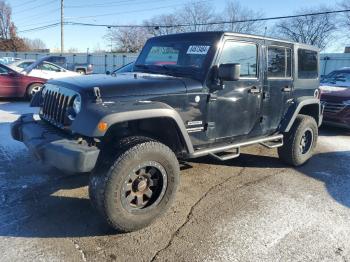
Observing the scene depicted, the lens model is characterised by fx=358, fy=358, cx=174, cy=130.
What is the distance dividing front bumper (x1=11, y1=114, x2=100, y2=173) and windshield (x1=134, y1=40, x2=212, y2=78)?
151 centimetres

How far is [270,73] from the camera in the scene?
190 inches

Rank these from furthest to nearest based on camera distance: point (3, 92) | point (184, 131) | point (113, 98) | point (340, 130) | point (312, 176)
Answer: point (3, 92) < point (340, 130) < point (312, 176) < point (184, 131) < point (113, 98)

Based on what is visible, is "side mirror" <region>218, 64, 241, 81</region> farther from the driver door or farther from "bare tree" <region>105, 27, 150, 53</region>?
"bare tree" <region>105, 27, 150, 53</region>

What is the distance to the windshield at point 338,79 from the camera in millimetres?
9422

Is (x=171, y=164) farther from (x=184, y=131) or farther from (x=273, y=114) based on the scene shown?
(x=273, y=114)

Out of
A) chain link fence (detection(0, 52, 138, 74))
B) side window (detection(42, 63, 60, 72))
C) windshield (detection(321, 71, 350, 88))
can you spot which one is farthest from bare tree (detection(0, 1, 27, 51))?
windshield (detection(321, 71, 350, 88))

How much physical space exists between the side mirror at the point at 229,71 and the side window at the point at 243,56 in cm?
26

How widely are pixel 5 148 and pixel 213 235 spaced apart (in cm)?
399

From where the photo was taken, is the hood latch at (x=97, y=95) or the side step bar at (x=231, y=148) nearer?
the hood latch at (x=97, y=95)

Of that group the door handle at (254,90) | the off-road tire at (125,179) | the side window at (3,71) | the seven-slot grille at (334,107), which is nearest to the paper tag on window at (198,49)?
the door handle at (254,90)

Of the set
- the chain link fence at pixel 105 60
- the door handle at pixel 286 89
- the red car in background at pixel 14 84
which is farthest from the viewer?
the chain link fence at pixel 105 60

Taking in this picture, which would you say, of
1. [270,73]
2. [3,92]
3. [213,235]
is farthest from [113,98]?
[3,92]

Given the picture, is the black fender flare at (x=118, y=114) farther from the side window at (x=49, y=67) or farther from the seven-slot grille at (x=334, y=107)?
the side window at (x=49, y=67)

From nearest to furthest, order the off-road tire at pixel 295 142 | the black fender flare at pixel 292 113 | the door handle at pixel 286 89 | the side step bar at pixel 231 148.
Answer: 1. the side step bar at pixel 231 148
2. the door handle at pixel 286 89
3. the black fender flare at pixel 292 113
4. the off-road tire at pixel 295 142
